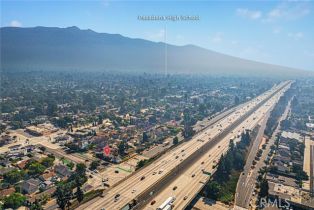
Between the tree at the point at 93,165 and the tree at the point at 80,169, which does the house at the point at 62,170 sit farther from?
the tree at the point at 93,165

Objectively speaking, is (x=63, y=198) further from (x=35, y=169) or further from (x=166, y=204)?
(x=35, y=169)

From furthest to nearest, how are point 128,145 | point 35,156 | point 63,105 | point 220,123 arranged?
point 63,105 < point 220,123 < point 128,145 < point 35,156

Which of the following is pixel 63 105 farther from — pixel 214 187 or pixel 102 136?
pixel 214 187

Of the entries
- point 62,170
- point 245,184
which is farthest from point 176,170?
point 62,170

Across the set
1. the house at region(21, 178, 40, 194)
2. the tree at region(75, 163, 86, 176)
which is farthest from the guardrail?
the house at region(21, 178, 40, 194)

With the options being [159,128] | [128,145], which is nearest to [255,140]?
[159,128]
